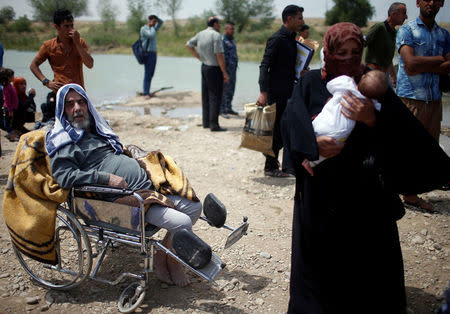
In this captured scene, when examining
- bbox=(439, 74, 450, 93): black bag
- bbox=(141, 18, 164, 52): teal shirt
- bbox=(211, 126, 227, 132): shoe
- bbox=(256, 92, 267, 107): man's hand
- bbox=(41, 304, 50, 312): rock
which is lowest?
bbox=(41, 304, 50, 312): rock

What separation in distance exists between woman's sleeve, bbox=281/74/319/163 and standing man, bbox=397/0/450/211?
7.01 feet

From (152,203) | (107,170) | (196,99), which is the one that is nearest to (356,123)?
(152,203)

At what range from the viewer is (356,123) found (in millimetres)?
1897

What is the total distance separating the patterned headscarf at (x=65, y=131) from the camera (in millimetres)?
2531

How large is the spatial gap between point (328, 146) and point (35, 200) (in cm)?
189

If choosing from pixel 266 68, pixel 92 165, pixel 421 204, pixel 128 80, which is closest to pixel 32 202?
pixel 92 165

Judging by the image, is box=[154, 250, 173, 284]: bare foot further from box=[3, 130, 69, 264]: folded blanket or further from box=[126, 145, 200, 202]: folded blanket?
box=[3, 130, 69, 264]: folded blanket

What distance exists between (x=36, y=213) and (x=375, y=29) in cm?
401

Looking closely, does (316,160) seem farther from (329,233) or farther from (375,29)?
(375,29)

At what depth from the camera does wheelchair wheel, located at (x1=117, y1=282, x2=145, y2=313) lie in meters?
2.46

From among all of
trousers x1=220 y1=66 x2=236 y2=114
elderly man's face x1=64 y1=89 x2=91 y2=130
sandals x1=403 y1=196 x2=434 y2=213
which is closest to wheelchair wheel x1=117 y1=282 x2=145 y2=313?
elderly man's face x1=64 y1=89 x2=91 y2=130

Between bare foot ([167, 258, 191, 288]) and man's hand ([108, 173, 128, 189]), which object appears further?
bare foot ([167, 258, 191, 288])

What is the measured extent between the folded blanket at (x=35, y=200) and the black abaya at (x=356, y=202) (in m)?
1.00

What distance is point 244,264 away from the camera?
3.16 metres
